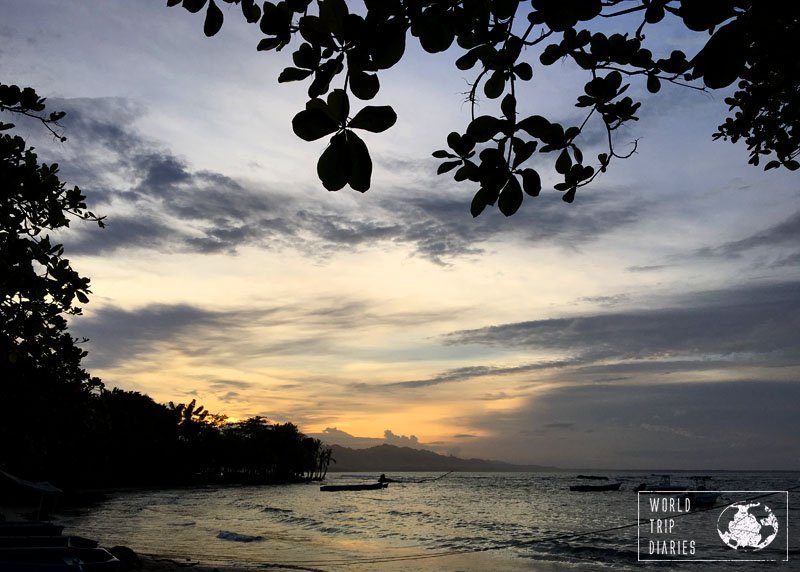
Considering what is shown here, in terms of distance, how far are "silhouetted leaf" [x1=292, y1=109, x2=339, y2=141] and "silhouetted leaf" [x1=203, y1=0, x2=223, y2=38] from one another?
3.09 ft

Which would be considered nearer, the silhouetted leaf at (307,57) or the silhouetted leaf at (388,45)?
the silhouetted leaf at (388,45)

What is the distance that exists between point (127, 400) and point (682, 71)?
305 feet

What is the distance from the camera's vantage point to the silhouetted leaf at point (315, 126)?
1574 millimetres

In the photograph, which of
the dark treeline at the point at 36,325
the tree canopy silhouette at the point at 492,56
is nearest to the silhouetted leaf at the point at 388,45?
the tree canopy silhouette at the point at 492,56

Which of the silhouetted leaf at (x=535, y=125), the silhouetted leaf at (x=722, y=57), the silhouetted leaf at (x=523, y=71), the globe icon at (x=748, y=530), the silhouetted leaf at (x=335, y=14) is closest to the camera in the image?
the silhouetted leaf at (x=722, y=57)

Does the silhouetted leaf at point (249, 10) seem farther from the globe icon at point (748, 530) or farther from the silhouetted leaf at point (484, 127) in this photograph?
the globe icon at point (748, 530)

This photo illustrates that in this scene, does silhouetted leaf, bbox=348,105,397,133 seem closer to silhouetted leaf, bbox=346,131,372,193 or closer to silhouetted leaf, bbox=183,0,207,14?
silhouetted leaf, bbox=346,131,372,193

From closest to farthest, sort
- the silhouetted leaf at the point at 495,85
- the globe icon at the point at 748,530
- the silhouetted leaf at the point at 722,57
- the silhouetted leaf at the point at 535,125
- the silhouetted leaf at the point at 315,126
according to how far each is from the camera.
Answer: the silhouetted leaf at the point at 722,57, the silhouetted leaf at the point at 315,126, the silhouetted leaf at the point at 535,125, the silhouetted leaf at the point at 495,85, the globe icon at the point at 748,530

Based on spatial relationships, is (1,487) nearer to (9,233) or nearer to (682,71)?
(9,233)

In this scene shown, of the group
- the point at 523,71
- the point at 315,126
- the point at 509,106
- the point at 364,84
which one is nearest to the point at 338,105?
the point at 315,126

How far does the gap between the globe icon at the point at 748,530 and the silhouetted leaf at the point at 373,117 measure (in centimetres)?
3156

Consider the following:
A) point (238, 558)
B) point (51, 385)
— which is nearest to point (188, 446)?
point (238, 558)

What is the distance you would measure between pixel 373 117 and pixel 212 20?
1.04 m

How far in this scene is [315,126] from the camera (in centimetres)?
158
